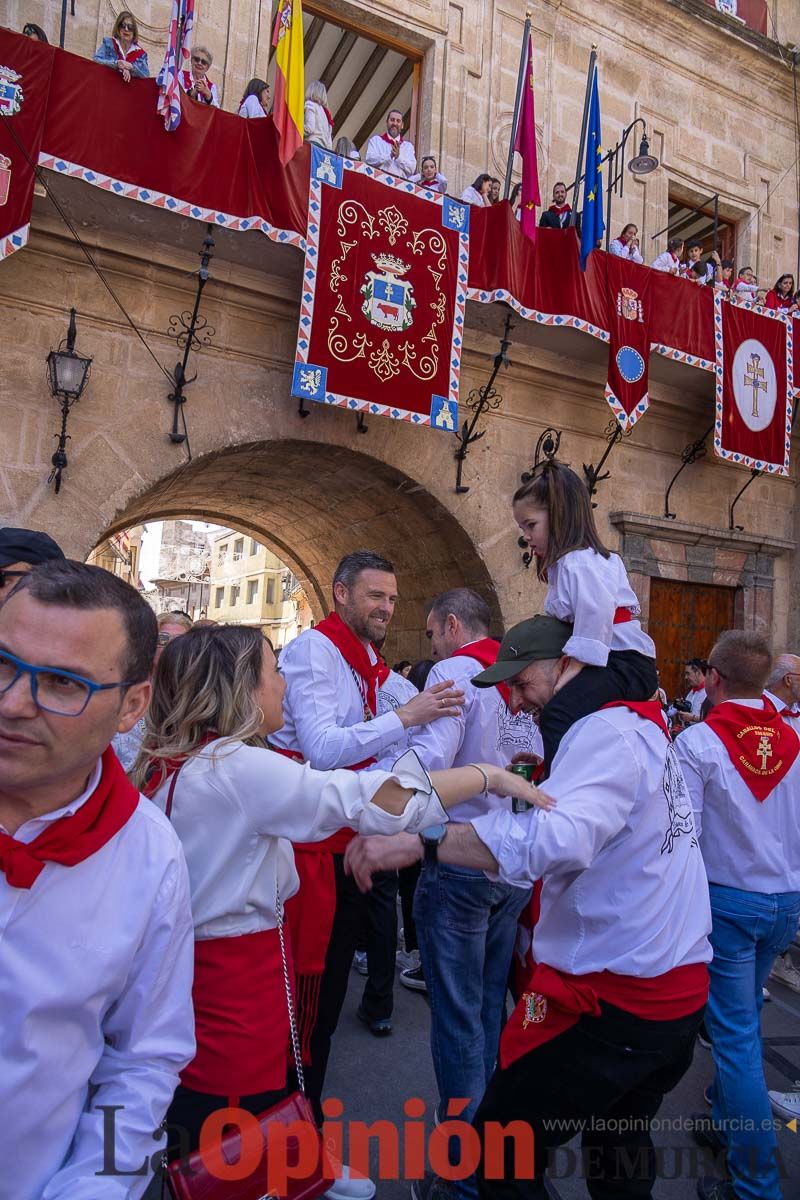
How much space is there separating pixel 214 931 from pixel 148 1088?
0.48 meters

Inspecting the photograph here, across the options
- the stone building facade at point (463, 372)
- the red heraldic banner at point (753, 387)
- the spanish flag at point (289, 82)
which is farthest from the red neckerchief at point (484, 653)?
the red heraldic banner at point (753, 387)

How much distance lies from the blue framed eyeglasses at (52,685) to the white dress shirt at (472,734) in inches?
60.4

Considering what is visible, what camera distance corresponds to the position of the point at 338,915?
294 cm

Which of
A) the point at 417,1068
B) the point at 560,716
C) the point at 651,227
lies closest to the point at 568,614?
the point at 560,716

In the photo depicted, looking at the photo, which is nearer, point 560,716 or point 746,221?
point 560,716

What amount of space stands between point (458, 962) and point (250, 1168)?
48.7 inches

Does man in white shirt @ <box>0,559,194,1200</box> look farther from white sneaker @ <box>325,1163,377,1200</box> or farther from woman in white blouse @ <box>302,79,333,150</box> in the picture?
woman in white blouse @ <box>302,79,333,150</box>

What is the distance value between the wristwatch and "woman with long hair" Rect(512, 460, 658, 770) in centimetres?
45

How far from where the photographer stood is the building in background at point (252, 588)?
38375 millimetres

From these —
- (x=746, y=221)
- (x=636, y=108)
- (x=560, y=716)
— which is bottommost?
(x=560, y=716)

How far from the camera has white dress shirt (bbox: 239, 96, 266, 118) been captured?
22.6 ft

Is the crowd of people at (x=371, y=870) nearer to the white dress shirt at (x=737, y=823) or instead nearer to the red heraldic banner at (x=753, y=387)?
the white dress shirt at (x=737, y=823)

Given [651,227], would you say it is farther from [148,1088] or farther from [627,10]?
[148,1088]

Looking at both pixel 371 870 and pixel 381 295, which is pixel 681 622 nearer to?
pixel 381 295
